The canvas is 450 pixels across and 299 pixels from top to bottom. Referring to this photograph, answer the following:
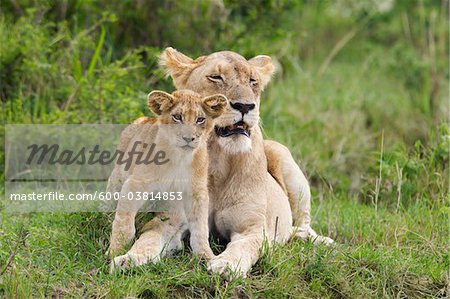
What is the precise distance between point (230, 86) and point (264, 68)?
62 cm

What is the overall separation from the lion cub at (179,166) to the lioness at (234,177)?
0.13 metres

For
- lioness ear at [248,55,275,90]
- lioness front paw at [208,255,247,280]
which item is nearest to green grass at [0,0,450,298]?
lioness front paw at [208,255,247,280]

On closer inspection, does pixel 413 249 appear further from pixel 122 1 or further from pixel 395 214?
pixel 122 1

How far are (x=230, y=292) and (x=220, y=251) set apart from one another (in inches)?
25.4

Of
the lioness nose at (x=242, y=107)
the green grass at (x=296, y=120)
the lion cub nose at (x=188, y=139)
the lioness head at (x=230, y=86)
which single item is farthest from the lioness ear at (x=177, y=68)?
the green grass at (x=296, y=120)

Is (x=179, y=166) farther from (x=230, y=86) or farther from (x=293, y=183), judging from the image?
(x=293, y=183)

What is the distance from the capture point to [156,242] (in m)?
5.57

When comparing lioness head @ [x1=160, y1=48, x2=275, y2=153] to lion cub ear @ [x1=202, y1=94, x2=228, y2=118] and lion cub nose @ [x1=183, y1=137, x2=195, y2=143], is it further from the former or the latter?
lion cub nose @ [x1=183, y1=137, x2=195, y2=143]

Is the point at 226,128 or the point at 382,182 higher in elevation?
the point at 226,128

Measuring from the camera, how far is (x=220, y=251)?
5898mm

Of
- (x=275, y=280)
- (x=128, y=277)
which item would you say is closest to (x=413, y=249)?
(x=275, y=280)

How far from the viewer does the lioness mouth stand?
559 cm

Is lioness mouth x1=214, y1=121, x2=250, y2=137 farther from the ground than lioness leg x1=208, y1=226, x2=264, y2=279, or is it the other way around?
lioness mouth x1=214, y1=121, x2=250, y2=137

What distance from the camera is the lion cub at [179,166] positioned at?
17.6ft
